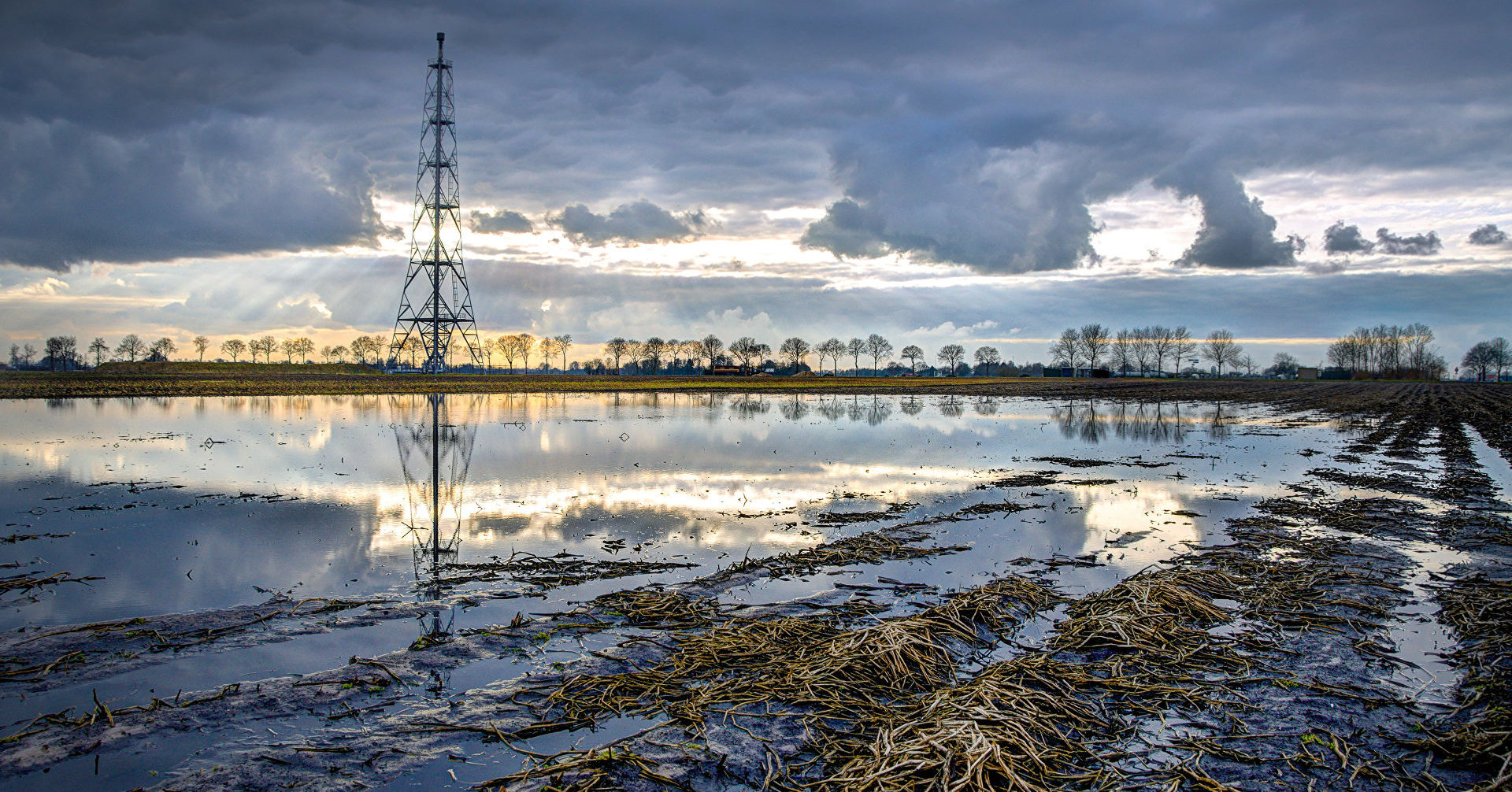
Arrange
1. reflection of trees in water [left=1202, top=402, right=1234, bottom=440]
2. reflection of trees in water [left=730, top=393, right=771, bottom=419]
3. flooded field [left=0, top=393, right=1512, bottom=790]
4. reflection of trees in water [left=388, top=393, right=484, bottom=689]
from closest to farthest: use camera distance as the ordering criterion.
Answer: flooded field [left=0, top=393, right=1512, bottom=790] < reflection of trees in water [left=388, top=393, right=484, bottom=689] < reflection of trees in water [left=1202, top=402, right=1234, bottom=440] < reflection of trees in water [left=730, top=393, right=771, bottom=419]

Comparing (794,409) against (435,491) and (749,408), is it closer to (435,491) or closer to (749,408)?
(749,408)

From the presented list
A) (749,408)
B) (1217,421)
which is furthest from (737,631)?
(1217,421)

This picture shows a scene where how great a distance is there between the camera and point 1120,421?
1698 inches

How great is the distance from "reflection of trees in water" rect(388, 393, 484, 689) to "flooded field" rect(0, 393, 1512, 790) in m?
0.08

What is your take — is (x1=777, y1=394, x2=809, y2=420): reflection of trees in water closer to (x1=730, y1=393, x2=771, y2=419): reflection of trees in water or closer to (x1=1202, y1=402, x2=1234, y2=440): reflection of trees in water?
(x1=730, y1=393, x2=771, y2=419): reflection of trees in water

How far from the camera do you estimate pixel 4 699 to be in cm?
608

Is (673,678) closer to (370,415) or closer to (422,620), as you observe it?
(422,620)

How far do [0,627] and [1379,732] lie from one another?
1325cm

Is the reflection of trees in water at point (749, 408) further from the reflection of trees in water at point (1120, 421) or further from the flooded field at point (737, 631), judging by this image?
the flooded field at point (737, 631)

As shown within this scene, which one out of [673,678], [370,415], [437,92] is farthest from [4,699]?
[437,92]

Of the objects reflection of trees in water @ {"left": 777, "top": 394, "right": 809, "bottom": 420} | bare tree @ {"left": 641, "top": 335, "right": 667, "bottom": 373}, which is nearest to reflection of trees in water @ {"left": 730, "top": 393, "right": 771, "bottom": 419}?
reflection of trees in water @ {"left": 777, "top": 394, "right": 809, "bottom": 420}

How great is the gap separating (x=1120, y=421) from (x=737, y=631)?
41.5m

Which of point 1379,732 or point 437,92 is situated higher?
point 437,92

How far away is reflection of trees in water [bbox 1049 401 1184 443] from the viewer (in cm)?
3322
